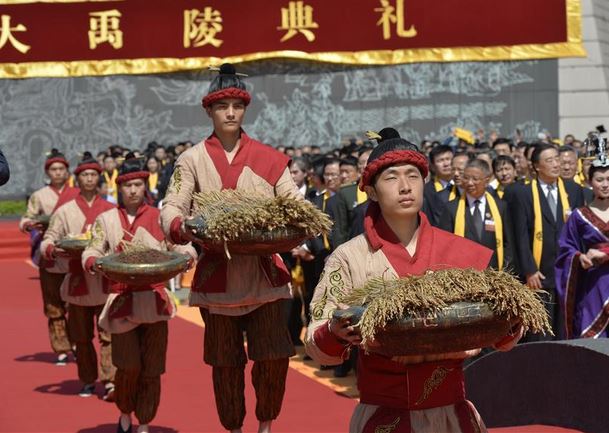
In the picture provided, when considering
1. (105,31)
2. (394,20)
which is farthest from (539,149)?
(105,31)

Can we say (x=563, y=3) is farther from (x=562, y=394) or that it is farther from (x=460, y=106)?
(x=562, y=394)

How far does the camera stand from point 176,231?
603cm

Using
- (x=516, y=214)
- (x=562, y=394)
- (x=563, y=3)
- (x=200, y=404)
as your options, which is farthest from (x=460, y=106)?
(x=562, y=394)

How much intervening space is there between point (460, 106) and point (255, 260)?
1736cm

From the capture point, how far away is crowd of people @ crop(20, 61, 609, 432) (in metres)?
4.21

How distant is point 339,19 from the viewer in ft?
76.8

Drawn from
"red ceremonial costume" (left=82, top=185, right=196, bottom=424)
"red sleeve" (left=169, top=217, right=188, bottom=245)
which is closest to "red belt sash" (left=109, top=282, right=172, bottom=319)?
"red ceremonial costume" (left=82, top=185, right=196, bottom=424)

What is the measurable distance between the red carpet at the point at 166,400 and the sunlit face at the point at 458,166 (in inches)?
75.5

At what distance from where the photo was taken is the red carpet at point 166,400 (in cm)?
789

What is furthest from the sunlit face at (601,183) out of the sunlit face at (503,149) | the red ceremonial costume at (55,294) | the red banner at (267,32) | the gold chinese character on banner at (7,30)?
the gold chinese character on banner at (7,30)

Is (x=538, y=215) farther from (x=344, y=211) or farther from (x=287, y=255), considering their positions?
(x=287, y=255)

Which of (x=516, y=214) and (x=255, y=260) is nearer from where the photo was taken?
(x=255, y=260)

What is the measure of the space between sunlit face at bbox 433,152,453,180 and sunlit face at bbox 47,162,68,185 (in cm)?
350

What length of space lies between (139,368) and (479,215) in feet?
9.73
